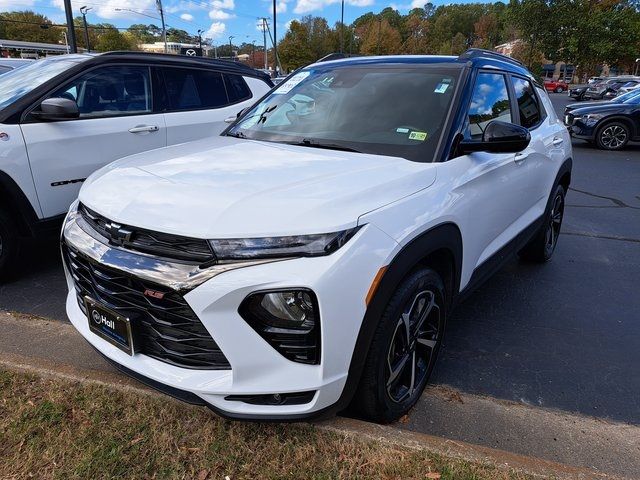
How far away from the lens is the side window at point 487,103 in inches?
118

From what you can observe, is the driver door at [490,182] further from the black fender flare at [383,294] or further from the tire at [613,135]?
the tire at [613,135]

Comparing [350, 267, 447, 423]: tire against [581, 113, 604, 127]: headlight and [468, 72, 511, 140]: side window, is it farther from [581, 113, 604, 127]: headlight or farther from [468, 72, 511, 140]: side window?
[581, 113, 604, 127]: headlight

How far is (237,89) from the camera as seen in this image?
19.3 feet

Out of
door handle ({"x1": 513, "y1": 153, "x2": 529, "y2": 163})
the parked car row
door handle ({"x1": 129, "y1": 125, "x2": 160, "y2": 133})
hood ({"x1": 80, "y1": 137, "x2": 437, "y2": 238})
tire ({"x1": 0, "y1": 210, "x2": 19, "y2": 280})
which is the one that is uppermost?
hood ({"x1": 80, "y1": 137, "x2": 437, "y2": 238})

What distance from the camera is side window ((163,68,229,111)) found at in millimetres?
5133

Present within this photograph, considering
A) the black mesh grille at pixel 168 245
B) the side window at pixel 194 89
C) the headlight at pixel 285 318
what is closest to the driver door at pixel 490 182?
the headlight at pixel 285 318

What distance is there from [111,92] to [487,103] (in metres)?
3.33

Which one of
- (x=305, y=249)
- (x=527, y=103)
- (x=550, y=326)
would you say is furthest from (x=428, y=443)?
(x=527, y=103)

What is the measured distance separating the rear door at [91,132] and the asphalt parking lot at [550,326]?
0.84 m

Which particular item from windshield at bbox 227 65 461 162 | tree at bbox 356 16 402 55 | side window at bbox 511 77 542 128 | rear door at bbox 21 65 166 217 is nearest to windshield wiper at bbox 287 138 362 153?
windshield at bbox 227 65 461 162

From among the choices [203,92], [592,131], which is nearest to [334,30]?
[592,131]

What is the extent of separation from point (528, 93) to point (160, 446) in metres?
3.77

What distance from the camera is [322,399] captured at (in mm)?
1980

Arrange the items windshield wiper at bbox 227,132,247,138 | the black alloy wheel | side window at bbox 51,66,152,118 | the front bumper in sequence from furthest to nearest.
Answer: the black alloy wheel → side window at bbox 51,66,152,118 → windshield wiper at bbox 227,132,247,138 → the front bumper
